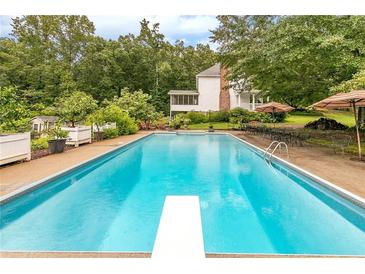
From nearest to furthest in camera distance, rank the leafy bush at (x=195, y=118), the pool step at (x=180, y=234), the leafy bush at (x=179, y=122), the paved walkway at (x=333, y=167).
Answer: the pool step at (x=180, y=234), the paved walkway at (x=333, y=167), the leafy bush at (x=179, y=122), the leafy bush at (x=195, y=118)

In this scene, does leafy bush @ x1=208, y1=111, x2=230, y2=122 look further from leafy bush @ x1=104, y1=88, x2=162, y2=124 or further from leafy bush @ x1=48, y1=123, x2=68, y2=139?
leafy bush @ x1=48, y1=123, x2=68, y2=139

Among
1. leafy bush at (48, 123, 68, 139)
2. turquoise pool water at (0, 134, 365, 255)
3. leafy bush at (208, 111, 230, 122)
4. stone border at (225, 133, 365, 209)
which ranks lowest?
turquoise pool water at (0, 134, 365, 255)

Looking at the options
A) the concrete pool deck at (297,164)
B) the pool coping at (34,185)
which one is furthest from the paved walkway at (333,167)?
the pool coping at (34,185)

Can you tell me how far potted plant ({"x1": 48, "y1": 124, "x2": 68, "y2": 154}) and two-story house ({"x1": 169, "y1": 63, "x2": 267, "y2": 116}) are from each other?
1004 inches

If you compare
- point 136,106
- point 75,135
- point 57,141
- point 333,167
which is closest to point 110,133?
point 75,135

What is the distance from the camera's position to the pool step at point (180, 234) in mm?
3809

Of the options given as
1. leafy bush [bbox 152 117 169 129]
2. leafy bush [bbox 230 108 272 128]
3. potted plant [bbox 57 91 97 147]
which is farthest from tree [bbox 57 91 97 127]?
leafy bush [bbox 230 108 272 128]

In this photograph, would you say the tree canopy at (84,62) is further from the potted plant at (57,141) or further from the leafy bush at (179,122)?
the potted plant at (57,141)

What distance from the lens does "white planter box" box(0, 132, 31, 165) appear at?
28.4ft

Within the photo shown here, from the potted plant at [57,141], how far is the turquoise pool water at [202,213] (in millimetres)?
2577

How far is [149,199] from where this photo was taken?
22.7 feet

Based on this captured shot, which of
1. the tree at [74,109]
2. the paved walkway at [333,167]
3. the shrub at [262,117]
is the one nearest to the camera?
the paved walkway at [333,167]
